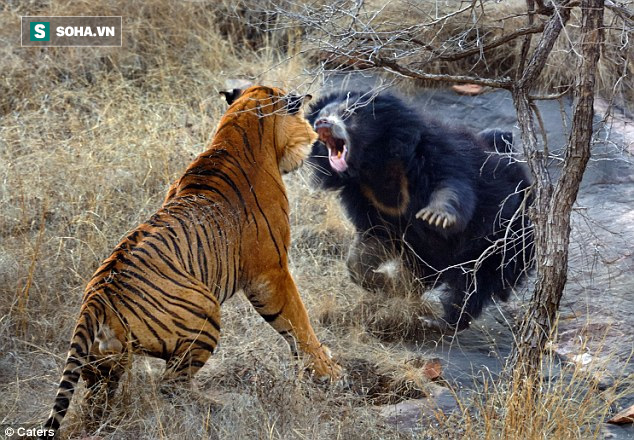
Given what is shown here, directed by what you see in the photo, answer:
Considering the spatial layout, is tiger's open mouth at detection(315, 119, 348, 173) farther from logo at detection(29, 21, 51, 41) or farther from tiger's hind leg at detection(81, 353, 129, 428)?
logo at detection(29, 21, 51, 41)

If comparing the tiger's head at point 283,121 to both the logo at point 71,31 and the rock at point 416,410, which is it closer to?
the rock at point 416,410

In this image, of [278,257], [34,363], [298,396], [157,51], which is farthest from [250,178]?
[157,51]

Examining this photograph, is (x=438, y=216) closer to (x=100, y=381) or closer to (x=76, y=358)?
(x=100, y=381)

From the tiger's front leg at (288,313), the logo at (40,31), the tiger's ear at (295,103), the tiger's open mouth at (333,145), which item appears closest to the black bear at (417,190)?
the tiger's open mouth at (333,145)

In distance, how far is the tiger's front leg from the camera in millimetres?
4824

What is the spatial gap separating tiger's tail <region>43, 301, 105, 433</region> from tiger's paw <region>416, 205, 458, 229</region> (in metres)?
2.41

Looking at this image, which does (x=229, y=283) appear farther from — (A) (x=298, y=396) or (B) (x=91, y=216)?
(B) (x=91, y=216)

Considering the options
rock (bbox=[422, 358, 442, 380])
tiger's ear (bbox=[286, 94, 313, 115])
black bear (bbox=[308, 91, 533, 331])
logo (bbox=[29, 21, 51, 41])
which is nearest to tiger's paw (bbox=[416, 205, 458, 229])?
black bear (bbox=[308, 91, 533, 331])

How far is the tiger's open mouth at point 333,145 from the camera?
6055 mm

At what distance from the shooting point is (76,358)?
389 cm

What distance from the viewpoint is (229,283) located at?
4691 millimetres

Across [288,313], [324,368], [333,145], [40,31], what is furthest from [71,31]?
[324,368]

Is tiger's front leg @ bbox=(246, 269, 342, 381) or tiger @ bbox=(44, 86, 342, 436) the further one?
tiger's front leg @ bbox=(246, 269, 342, 381)

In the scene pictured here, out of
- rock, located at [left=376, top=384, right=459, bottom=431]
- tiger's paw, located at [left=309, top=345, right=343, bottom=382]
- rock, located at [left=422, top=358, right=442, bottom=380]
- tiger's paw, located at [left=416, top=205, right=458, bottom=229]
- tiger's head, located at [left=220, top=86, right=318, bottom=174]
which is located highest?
tiger's head, located at [left=220, top=86, right=318, bottom=174]
